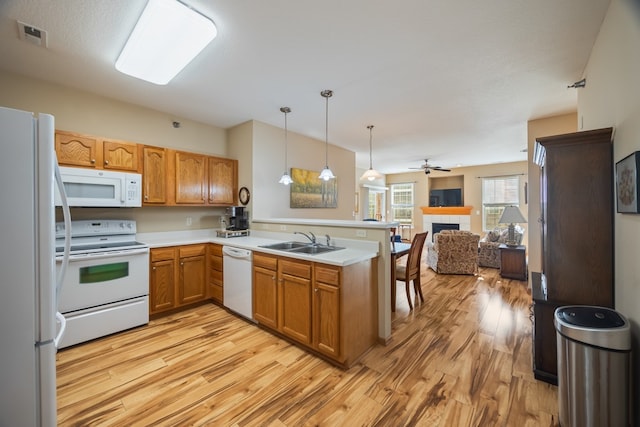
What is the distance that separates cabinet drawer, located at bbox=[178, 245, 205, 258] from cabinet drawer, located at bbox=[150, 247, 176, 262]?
0.32 feet

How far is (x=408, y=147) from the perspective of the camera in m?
5.88

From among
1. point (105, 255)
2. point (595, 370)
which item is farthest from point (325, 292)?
point (105, 255)

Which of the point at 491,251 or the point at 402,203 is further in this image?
the point at 402,203

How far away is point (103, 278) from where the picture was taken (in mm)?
2705

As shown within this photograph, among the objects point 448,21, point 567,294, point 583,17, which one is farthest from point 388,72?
point 567,294

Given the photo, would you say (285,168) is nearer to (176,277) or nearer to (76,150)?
(176,277)

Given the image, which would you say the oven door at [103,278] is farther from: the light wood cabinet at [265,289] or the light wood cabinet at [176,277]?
the light wood cabinet at [265,289]

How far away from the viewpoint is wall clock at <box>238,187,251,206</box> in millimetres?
4047

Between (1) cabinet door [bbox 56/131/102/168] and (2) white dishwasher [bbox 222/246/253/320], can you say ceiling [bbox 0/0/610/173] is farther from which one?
(2) white dishwasher [bbox 222/246/253/320]

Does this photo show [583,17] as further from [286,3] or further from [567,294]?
[286,3]

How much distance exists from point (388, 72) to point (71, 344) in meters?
4.10

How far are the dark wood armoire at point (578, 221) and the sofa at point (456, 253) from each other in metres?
3.24

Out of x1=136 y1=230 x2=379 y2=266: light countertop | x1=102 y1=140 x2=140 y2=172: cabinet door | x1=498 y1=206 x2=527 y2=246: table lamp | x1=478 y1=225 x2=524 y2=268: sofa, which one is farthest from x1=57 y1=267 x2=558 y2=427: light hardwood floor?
x1=478 y1=225 x2=524 y2=268: sofa

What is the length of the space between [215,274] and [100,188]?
1.64 metres
